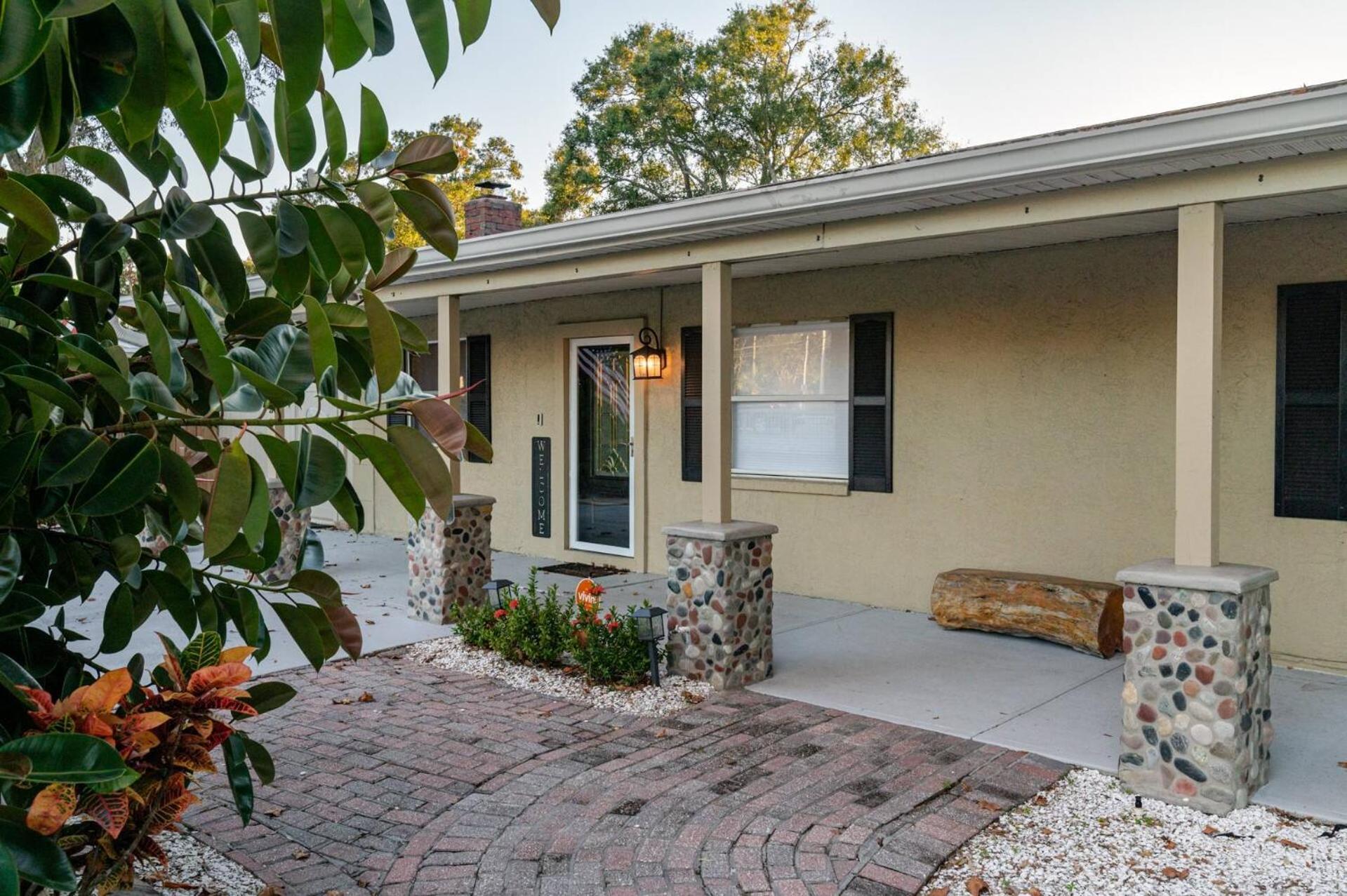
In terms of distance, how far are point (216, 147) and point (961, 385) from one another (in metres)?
6.35

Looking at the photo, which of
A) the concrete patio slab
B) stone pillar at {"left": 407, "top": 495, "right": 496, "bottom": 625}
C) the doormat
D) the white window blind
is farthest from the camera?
the doormat

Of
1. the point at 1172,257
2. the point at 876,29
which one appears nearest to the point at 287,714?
the point at 1172,257

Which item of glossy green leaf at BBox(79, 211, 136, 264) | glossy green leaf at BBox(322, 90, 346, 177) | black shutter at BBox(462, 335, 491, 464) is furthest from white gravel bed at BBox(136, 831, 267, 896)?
black shutter at BBox(462, 335, 491, 464)

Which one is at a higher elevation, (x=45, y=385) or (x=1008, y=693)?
(x=45, y=385)

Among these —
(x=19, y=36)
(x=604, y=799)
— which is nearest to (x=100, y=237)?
(x=19, y=36)

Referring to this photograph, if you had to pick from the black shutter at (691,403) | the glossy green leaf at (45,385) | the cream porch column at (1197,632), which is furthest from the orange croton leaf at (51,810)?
the black shutter at (691,403)

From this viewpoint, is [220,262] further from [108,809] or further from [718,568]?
[718,568]

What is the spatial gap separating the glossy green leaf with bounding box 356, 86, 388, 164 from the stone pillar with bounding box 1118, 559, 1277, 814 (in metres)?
3.64

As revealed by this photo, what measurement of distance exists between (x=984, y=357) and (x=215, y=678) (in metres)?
6.20

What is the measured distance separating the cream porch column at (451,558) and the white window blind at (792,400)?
7.59 ft

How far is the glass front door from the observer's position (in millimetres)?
9367

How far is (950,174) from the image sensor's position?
4684mm

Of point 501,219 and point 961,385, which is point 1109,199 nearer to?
point 961,385

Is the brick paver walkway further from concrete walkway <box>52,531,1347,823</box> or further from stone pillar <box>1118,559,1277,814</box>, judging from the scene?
stone pillar <box>1118,559,1277,814</box>
